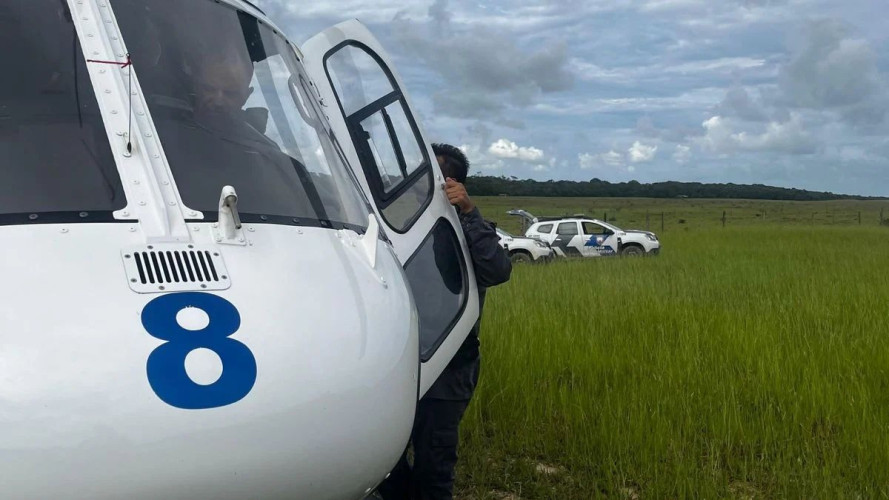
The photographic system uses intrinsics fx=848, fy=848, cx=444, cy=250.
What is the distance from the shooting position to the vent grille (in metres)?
2.14

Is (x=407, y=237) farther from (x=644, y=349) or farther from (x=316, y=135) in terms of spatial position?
(x=644, y=349)

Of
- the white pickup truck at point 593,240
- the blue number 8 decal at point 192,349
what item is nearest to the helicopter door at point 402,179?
the blue number 8 decal at point 192,349

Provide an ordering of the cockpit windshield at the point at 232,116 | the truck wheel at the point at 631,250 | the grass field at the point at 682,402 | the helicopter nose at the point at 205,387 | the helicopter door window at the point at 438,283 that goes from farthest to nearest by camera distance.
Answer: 1. the truck wheel at the point at 631,250
2. the grass field at the point at 682,402
3. the helicopter door window at the point at 438,283
4. the cockpit windshield at the point at 232,116
5. the helicopter nose at the point at 205,387

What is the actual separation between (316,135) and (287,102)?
19cm

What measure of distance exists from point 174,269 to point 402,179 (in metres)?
1.76

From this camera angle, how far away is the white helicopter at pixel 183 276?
1.93 meters

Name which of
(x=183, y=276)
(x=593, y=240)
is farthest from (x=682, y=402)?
(x=593, y=240)

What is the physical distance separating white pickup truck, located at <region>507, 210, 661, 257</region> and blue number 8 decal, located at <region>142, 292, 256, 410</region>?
22586 millimetres

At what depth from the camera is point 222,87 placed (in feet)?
10.00

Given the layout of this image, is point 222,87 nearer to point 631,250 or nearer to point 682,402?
point 682,402

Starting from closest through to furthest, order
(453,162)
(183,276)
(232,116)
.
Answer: (183,276) < (232,116) < (453,162)

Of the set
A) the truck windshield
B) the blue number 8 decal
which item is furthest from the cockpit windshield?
the blue number 8 decal

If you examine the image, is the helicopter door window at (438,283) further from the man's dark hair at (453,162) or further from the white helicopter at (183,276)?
the man's dark hair at (453,162)

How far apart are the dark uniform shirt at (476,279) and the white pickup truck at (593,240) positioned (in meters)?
20.6
